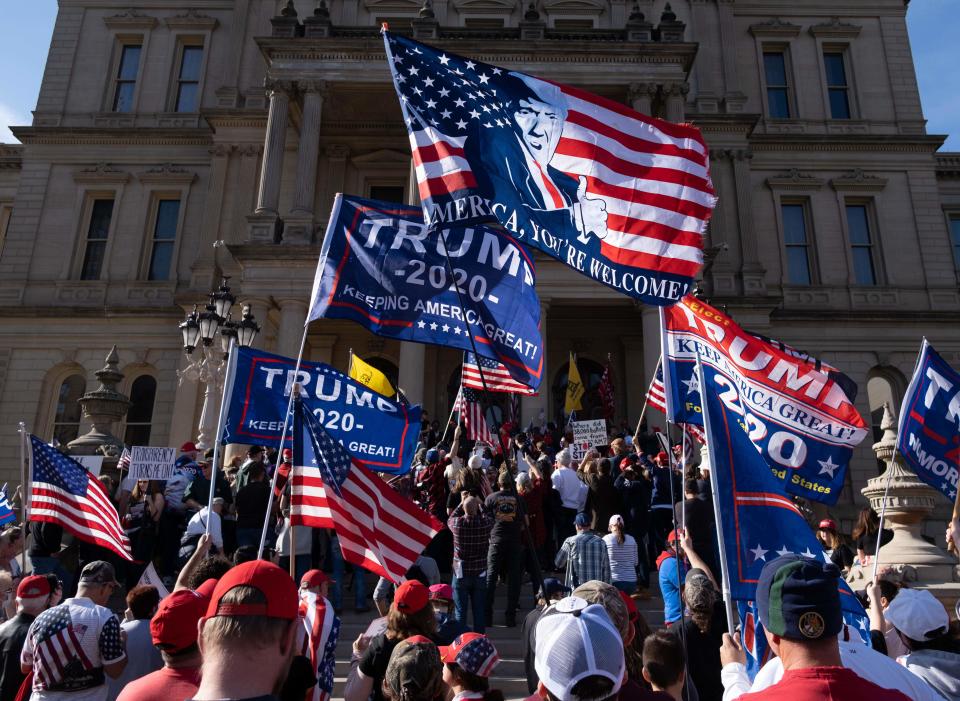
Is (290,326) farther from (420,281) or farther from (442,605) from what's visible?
(442,605)

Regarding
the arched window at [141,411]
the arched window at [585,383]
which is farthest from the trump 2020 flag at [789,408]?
the arched window at [141,411]

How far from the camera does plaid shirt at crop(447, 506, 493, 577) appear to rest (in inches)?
328

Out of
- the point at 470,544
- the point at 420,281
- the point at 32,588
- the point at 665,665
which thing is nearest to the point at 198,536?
the point at 32,588

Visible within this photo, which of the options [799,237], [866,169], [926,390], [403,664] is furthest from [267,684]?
[866,169]

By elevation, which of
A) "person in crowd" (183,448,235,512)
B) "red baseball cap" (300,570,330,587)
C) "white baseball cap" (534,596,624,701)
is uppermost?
"person in crowd" (183,448,235,512)

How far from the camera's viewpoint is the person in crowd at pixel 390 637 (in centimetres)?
410

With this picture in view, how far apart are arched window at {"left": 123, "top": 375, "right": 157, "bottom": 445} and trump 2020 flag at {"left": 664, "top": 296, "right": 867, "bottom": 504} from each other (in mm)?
23344

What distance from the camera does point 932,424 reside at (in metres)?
7.46

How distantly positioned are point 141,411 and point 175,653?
996 inches

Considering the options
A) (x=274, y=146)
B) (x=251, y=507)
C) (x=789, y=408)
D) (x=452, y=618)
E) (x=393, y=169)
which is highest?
(x=393, y=169)

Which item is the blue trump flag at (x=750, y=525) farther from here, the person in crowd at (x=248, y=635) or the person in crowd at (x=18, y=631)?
the person in crowd at (x=18, y=631)

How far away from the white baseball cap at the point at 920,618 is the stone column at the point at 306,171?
19633 mm

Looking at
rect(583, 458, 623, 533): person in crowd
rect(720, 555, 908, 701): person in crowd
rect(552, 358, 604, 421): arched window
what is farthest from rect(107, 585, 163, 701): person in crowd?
rect(552, 358, 604, 421): arched window

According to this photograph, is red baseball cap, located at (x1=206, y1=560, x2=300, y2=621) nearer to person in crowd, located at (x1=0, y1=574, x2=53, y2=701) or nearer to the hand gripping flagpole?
the hand gripping flagpole
